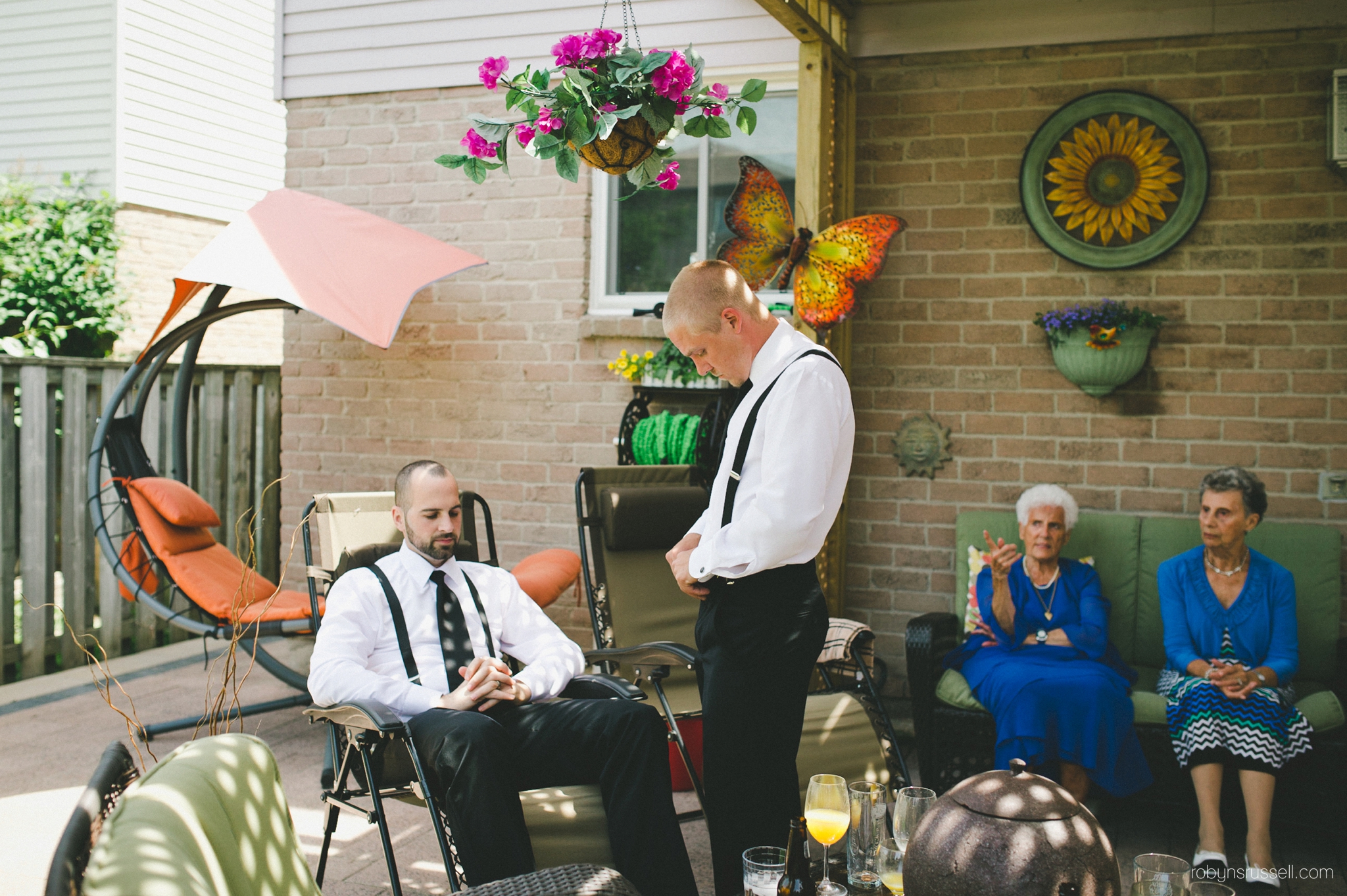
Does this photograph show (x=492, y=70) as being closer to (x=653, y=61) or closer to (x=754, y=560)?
(x=653, y=61)

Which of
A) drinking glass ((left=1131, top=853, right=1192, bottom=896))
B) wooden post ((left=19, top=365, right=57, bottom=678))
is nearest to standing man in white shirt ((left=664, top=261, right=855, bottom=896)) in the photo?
drinking glass ((left=1131, top=853, right=1192, bottom=896))

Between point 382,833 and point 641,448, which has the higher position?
point 641,448

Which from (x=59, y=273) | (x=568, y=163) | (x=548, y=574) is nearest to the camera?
(x=568, y=163)

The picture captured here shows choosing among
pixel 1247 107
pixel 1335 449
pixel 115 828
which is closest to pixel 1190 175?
pixel 1247 107

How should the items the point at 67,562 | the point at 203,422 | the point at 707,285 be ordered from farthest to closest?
the point at 203,422 → the point at 67,562 → the point at 707,285

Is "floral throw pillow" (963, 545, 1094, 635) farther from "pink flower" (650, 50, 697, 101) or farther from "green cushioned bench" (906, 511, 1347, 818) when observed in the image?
"pink flower" (650, 50, 697, 101)

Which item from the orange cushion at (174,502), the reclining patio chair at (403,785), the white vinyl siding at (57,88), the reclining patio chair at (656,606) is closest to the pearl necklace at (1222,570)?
the reclining patio chair at (656,606)

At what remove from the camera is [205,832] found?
49.4 inches

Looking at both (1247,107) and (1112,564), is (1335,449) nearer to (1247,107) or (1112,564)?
(1112,564)

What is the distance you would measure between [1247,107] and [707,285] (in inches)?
115

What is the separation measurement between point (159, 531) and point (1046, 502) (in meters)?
3.42

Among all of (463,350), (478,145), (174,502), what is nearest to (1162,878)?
(478,145)

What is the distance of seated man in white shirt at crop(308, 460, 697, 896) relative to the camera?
2393 millimetres

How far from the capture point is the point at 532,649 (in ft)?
10.1
